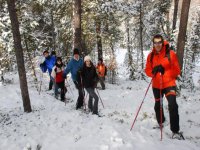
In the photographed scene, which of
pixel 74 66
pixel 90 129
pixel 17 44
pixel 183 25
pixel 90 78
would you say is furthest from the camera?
pixel 183 25

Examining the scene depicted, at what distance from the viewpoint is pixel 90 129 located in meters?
8.73

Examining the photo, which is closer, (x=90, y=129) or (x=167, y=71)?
(x=167, y=71)

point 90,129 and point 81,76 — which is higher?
point 81,76

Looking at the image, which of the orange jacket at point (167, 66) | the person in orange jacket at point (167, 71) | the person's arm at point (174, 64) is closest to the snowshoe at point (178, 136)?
the person in orange jacket at point (167, 71)

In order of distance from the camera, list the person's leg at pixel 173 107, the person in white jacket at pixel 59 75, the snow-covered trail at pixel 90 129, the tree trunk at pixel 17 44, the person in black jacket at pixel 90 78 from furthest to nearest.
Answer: the person in white jacket at pixel 59 75 → the person in black jacket at pixel 90 78 → the tree trunk at pixel 17 44 → the person's leg at pixel 173 107 → the snow-covered trail at pixel 90 129

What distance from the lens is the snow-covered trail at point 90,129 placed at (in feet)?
23.8

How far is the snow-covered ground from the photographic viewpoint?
23.8ft

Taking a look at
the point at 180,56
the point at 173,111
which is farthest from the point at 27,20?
the point at 173,111

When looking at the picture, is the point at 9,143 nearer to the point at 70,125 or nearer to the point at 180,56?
the point at 70,125

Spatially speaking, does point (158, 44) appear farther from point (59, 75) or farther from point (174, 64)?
point (59, 75)

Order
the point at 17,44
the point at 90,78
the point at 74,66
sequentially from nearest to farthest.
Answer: the point at 17,44 < the point at 90,78 < the point at 74,66

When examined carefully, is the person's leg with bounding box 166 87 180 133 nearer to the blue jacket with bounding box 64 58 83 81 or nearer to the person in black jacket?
the person in black jacket

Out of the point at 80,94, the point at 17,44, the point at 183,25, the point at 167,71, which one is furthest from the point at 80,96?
the point at 183,25

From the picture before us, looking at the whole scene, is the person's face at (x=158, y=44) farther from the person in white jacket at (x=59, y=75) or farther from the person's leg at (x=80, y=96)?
the person in white jacket at (x=59, y=75)
